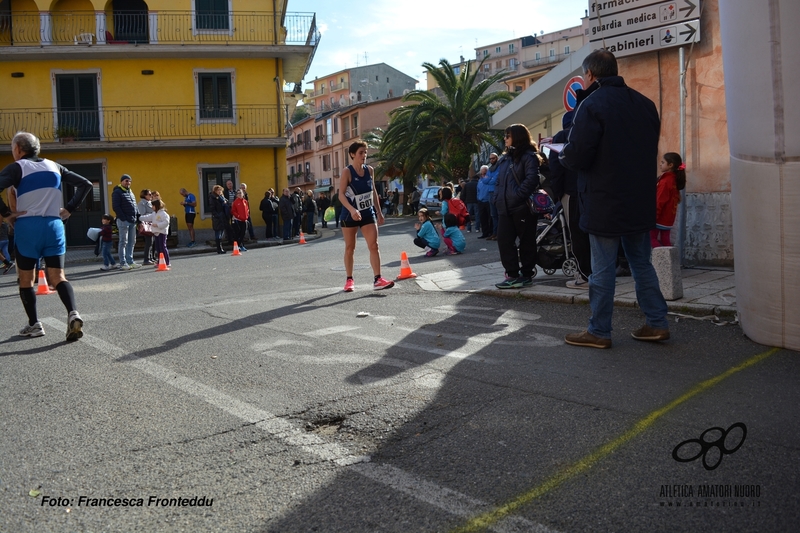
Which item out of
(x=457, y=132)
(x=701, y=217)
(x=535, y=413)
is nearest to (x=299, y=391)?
(x=535, y=413)

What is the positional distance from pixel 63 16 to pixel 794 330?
104 feet

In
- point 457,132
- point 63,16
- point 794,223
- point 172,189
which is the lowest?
point 794,223

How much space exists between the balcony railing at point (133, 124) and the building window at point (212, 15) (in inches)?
138

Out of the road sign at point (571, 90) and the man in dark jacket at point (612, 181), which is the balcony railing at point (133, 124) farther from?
the man in dark jacket at point (612, 181)

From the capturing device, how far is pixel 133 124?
98.5 ft

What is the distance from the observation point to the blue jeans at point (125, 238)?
16.5 metres

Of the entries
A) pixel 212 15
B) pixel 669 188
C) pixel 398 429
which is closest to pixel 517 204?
pixel 669 188

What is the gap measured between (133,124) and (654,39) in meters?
24.9

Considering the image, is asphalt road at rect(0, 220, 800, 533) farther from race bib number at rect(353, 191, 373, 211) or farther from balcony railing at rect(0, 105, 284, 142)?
balcony railing at rect(0, 105, 284, 142)

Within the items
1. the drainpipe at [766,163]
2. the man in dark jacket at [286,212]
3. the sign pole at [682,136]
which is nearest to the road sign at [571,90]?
the sign pole at [682,136]

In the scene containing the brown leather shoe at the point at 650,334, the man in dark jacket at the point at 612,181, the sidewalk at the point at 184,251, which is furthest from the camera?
the sidewalk at the point at 184,251

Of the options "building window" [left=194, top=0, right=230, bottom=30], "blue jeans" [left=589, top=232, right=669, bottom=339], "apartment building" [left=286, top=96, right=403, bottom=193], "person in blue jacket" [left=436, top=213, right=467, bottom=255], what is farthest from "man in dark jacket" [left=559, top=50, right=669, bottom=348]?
"apartment building" [left=286, top=96, right=403, bottom=193]

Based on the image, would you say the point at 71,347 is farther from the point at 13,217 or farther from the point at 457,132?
the point at 457,132

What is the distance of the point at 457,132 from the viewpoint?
36.4m
